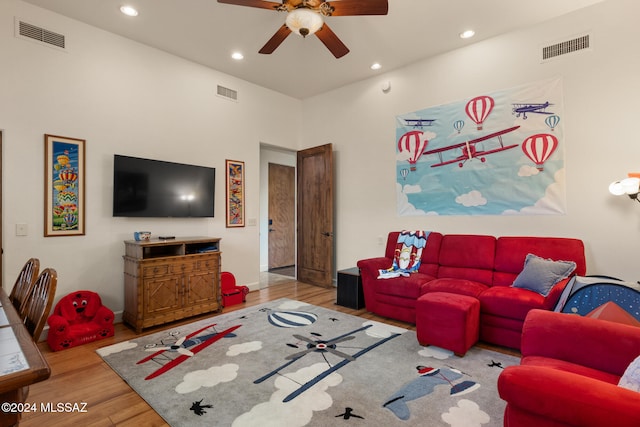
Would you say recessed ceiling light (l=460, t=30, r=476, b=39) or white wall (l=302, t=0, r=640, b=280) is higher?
recessed ceiling light (l=460, t=30, r=476, b=39)

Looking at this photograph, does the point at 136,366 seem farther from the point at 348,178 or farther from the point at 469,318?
the point at 348,178

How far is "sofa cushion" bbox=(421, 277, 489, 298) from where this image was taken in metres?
3.10

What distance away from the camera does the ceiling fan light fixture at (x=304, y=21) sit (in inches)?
104

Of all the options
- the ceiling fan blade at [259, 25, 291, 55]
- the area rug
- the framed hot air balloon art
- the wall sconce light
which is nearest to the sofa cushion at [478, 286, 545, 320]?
the area rug

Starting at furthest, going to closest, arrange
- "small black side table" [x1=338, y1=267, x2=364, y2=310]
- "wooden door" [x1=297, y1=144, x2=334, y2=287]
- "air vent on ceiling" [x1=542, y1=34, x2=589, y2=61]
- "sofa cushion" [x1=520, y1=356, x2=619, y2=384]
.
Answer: "wooden door" [x1=297, y1=144, x2=334, y2=287] → "small black side table" [x1=338, y1=267, x2=364, y2=310] → "air vent on ceiling" [x1=542, y1=34, x2=589, y2=61] → "sofa cushion" [x1=520, y1=356, x2=619, y2=384]

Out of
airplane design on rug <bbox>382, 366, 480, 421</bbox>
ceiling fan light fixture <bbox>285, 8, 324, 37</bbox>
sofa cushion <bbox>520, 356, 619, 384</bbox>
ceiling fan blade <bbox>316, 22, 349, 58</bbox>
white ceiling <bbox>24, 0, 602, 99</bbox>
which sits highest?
white ceiling <bbox>24, 0, 602, 99</bbox>

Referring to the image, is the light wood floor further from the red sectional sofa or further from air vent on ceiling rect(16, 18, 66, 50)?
air vent on ceiling rect(16, 18, 66, 50)

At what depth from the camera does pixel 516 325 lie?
2797mm

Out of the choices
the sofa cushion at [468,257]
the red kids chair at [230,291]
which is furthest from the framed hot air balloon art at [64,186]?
the sofa cushion at [468,257]

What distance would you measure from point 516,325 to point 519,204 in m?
1.47

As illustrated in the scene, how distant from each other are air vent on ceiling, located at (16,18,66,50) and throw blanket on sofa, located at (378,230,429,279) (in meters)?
4.36

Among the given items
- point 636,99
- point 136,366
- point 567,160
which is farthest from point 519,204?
point 136,366

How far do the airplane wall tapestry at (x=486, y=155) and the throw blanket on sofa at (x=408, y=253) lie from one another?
0.41 metres

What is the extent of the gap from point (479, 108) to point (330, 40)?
6.84 feet
